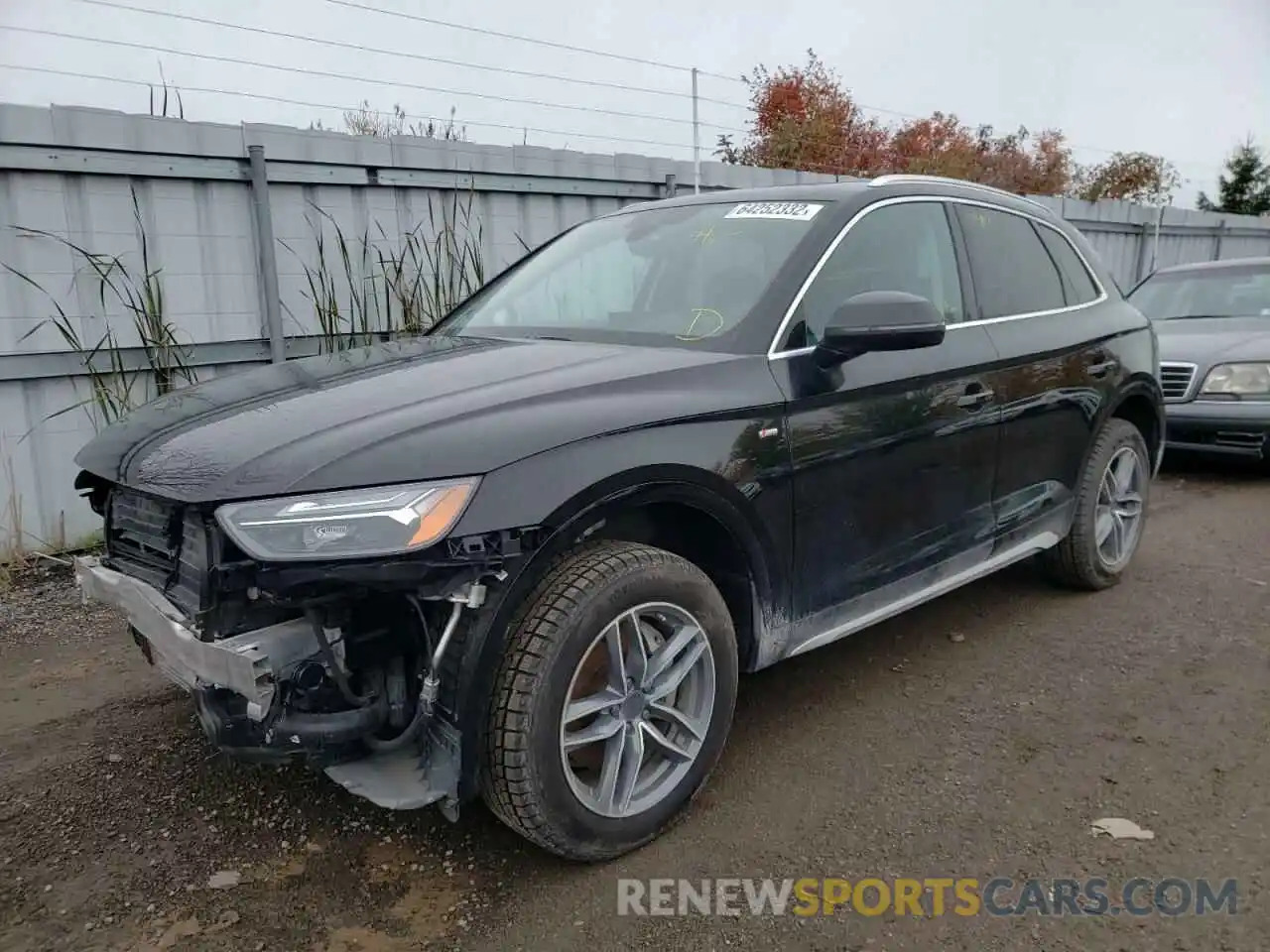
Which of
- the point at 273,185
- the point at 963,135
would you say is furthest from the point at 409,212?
the point at 963,135

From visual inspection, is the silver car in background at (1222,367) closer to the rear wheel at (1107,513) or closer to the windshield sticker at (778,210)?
the rear wheel at (1107,513)

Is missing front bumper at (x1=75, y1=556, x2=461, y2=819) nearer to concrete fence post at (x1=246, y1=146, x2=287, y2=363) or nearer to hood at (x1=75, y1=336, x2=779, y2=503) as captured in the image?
hood at (x1=75, y1=336, x2=779, y2=503)

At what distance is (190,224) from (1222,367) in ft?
22.2

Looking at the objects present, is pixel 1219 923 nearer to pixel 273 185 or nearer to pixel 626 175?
pixel 273 185

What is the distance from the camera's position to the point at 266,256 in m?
5.30

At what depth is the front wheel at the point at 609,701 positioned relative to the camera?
2.13 metres

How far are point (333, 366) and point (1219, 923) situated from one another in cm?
273

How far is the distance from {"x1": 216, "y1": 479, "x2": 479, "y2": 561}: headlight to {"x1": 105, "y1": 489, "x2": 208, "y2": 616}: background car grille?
16 centimetres

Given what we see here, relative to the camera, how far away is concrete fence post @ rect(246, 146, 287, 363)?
5211 mm

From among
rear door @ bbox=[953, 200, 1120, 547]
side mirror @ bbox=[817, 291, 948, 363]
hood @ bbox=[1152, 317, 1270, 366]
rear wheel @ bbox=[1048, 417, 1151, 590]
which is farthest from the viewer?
hood @ bbox=[1152, 317, 1270, 366]

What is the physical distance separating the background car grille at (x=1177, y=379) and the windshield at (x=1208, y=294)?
3.80ft

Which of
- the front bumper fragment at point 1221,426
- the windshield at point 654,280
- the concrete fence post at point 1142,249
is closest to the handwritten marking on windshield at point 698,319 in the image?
the windshield at point 654,280

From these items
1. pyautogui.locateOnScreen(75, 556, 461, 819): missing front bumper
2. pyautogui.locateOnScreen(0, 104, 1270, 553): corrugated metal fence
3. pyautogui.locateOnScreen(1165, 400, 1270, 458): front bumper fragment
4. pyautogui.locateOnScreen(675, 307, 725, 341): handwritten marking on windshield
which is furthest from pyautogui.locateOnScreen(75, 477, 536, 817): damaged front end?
pyautogui.locateOnScreen(1165, 400, 1270, 458): front bumper fragment

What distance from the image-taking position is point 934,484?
3193 mm
